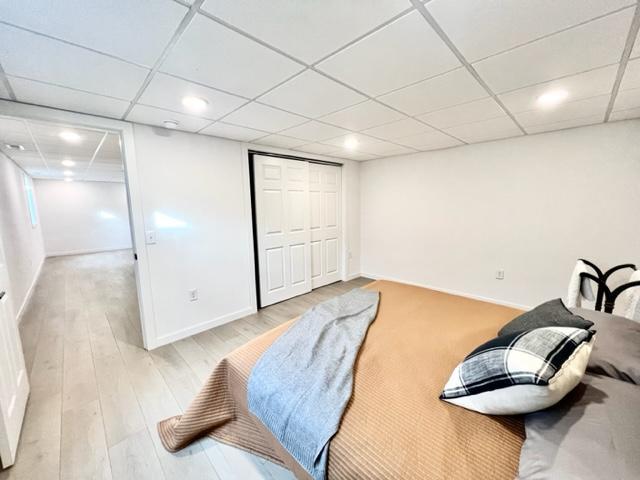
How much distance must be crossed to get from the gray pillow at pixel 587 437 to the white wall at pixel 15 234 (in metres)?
4.42

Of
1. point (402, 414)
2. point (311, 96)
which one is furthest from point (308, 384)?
point (311, 96)

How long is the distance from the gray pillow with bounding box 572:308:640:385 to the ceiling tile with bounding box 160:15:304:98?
6.54ft

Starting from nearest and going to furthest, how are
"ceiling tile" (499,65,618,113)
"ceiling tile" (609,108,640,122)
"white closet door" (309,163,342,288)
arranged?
"ceiling tile" (499,65,618,113) < "ceiling tile" (609,108,640,122) < "white closet door" (309,163,342,288)

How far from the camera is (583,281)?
208 cm

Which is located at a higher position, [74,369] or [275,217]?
[275,217]

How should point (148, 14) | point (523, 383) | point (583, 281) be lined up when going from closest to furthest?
point (523, 383) → point (148, 14) → point (583, 281)

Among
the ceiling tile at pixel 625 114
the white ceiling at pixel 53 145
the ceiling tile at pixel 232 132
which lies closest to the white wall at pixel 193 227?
the ceiling tile at pixel 232 132

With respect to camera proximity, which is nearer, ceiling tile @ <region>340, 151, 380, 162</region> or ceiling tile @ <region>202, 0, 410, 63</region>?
ceiling tile @ <region>202, 0, 410, 63</region>

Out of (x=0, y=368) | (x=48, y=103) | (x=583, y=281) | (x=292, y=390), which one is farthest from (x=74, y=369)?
(x=583, y=281)

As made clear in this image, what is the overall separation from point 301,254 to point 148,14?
3.16 m

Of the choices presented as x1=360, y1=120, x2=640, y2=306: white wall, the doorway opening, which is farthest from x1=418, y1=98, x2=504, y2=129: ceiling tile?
the doorway opening

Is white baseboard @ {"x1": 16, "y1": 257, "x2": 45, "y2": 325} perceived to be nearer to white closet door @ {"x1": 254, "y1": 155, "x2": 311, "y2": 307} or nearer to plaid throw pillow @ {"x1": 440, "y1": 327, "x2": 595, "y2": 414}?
white closet door @ {"x1": 254, "y1": 155, "x2": 311, "y2": 307}

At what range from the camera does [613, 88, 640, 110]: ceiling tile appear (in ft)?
5.87

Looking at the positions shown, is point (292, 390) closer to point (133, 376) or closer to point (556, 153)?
point (133, 376)
